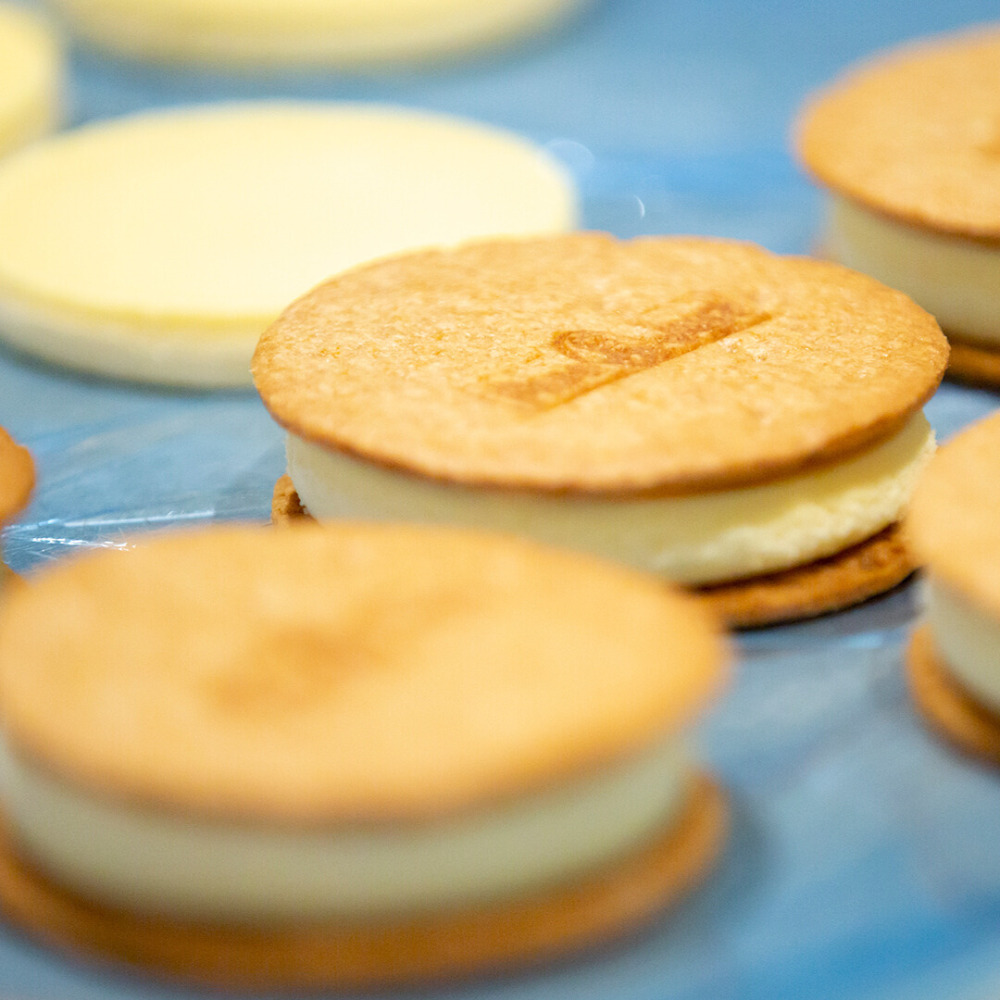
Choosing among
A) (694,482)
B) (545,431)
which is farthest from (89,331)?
(694,482)

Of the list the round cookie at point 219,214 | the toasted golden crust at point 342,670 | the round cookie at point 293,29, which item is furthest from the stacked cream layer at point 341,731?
the round cookie at point 293,29

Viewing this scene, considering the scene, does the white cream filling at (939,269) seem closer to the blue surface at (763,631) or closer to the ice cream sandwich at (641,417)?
the blue surface at (763,631)

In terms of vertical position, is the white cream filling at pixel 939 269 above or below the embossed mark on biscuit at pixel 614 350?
below

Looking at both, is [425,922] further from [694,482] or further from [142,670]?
[694,482]

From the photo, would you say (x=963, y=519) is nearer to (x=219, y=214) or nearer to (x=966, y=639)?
(x=966, y=639)

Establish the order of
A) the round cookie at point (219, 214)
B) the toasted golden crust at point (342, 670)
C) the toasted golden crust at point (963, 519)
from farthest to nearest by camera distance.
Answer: the round cookie at point (219, 214) → the toasted golden crust at point (963, 519) → the toasted golden crust at point (342, 670)

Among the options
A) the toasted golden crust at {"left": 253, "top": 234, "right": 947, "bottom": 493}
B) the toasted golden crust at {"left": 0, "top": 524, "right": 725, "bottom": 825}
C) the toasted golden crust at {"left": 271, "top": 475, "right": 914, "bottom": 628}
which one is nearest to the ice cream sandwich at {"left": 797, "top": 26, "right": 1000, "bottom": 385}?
the toasted golden crust at {"left": 253, "top": 234, "right": 947, "bottom": 493}

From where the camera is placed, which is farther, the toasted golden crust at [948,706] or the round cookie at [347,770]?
the toasted golden crust at [948,706]

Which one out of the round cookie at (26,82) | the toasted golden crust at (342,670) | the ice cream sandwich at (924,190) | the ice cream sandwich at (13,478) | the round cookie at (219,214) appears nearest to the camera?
the toasted golden crust at (342,670)
